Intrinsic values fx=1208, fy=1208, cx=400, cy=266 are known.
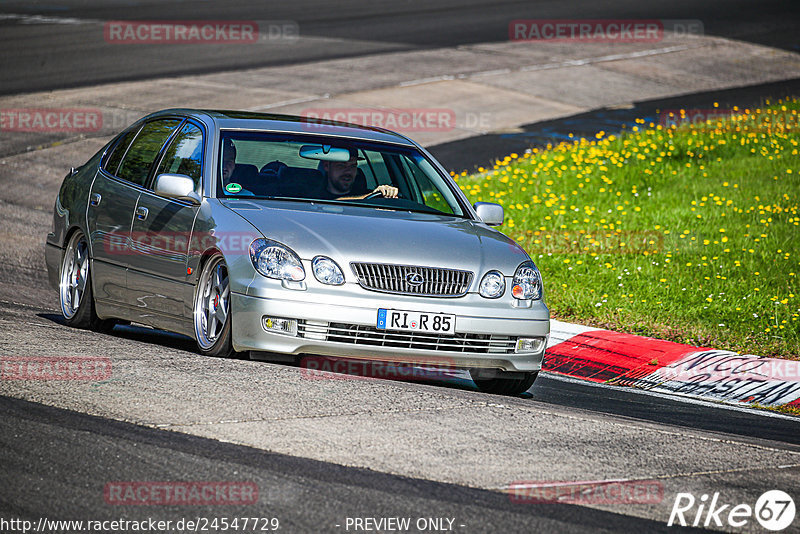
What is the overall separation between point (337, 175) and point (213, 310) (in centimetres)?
142

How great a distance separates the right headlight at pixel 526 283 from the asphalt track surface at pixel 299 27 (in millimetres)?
16660

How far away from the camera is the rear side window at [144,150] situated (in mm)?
8602

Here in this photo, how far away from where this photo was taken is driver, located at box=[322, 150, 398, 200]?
8.09 metres

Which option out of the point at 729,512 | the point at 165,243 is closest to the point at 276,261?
the point at 165,243

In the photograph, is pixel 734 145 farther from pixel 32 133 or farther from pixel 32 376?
pixel 32 376

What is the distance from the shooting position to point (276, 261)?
6.95 meters

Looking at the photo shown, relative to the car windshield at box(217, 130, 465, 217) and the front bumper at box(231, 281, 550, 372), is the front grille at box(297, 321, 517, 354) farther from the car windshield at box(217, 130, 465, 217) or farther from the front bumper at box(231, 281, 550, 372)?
the car windshield at box(217, 130, 465, 217)

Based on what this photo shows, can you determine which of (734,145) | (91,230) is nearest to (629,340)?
(91,230)

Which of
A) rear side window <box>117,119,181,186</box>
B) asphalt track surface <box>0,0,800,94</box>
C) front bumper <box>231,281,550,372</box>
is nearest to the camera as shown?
front bumper <box>231,281,550,372</box>

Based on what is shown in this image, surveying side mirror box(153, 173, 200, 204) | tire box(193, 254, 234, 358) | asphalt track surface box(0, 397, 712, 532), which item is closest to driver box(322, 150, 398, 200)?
side mirror box(153, 173, 200, 204)

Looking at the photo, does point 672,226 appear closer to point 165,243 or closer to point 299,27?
point 165,243

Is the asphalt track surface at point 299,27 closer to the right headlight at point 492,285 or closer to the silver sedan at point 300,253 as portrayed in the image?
the silver sedan at point 300,253

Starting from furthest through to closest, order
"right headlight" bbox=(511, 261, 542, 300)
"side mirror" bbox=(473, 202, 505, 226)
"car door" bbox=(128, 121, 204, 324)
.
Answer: "side mirror" bbox=(473, 202, 505, 226) → "car door" bbox=(128, 121, 204, 324) → "right headlight" bbox=(511, 261, 542, 300)

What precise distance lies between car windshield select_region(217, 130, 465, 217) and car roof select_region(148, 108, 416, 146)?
8 centimetres
